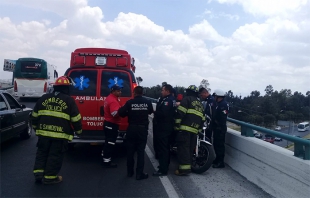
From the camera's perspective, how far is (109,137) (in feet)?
24.4

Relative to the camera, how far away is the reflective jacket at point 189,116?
7.13 meters

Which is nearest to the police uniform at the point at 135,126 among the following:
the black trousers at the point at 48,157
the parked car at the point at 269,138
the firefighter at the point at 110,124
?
the firefighter at the point at 110,124

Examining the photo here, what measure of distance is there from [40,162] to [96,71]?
2.80 metres

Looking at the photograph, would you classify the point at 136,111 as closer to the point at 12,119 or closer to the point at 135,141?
the point at 135,141

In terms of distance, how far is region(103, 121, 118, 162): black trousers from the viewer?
291 inches

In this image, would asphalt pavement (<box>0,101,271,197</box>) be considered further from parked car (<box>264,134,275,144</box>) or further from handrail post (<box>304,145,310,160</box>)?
handrail post (<box>304,145,310,160</box>)

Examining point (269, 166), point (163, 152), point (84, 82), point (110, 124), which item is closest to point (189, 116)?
point (163, 152)

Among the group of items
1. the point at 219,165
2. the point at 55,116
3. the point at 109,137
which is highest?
the point at 55,116

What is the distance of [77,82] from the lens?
8070mm

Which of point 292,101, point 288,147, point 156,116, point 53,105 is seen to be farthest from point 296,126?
point 53,105

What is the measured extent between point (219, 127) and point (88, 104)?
312 centimetres

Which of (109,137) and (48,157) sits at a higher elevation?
(109,137)

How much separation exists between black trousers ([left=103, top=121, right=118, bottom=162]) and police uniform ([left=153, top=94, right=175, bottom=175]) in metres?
0.93

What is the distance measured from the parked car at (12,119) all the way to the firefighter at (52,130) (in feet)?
8.85
